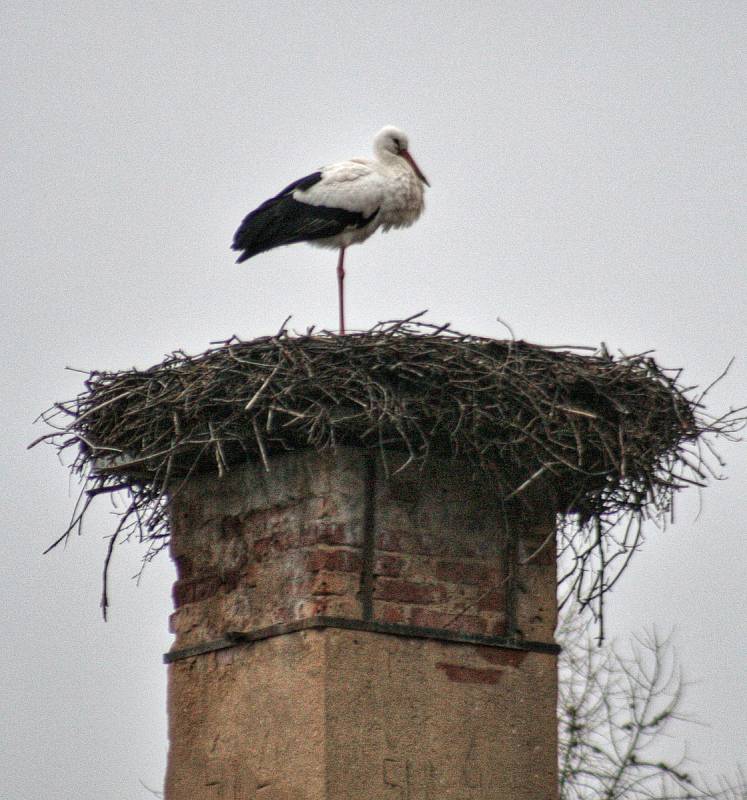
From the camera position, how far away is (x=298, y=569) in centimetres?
649

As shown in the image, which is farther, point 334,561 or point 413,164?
point 413,164

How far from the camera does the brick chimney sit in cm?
625

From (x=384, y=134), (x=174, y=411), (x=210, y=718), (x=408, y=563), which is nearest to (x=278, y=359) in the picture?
(x=174, y=411)

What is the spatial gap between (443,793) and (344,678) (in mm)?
514

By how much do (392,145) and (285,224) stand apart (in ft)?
3.20

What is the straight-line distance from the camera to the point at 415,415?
257 inches

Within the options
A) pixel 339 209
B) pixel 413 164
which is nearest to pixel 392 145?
pixel 413 164

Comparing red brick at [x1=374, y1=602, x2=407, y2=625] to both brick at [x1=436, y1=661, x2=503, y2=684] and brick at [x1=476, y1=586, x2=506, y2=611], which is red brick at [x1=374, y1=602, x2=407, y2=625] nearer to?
brick at [x1=436, y1=661, x2=503, y2=684]

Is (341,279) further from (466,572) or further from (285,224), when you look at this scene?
(466,572)

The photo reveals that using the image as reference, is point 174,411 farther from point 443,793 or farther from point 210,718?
point 443,793

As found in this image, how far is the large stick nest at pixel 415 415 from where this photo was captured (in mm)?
6480

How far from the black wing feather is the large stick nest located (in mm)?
2017

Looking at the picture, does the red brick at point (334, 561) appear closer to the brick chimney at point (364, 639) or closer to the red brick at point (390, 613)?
the brick chimney at point (364, 639)

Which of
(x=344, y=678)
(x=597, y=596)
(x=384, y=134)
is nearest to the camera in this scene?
(x=344, y=678)
